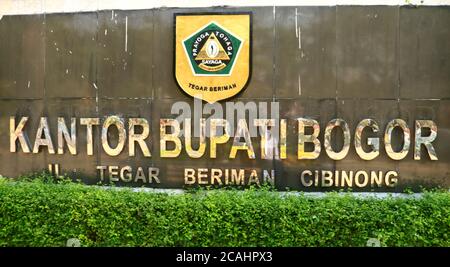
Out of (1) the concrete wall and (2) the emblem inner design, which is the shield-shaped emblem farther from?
(1) the concrete wall

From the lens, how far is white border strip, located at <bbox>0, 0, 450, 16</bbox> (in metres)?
6.68

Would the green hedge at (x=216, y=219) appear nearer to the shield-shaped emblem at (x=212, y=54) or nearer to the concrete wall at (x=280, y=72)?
the concrete wall at (x=280, y=72)

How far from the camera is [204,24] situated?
6840mm

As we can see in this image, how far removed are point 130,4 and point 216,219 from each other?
179 inches

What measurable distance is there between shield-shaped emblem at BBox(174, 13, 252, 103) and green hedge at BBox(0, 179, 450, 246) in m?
2.16

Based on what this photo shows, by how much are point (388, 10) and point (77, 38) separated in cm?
601

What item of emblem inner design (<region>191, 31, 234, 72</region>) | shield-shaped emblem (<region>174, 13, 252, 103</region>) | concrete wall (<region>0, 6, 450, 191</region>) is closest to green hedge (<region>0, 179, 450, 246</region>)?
concrete wall (<region>0, 6, 450, 191</region>)

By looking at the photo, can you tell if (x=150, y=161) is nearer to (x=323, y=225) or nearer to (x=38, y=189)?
(x=38, y=189)

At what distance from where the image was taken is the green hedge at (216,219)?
5.15 meters

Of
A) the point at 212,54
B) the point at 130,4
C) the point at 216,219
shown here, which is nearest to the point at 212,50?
the point at 212,54

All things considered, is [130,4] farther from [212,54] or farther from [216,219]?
[216,219]

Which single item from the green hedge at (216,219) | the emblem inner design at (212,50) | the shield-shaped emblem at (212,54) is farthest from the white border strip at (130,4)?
the green hedge at (216,219)

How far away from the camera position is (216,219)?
526cm

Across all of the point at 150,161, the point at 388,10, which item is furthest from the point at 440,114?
the point at 150,161
